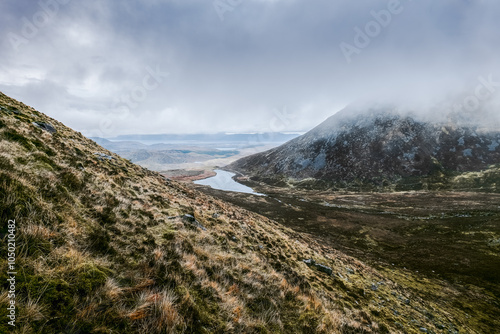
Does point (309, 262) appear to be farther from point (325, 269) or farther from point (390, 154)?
point (390, 154)

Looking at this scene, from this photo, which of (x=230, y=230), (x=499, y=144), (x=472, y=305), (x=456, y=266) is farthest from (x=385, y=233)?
(x=499, y=144)

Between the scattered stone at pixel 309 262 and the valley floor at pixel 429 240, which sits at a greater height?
the scattered stone at pixel 309 262

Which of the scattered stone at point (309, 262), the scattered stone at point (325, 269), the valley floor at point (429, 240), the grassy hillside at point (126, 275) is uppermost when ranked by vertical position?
the grassy hillside at point (126, 275)

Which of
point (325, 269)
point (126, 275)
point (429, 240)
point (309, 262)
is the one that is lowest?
point (429, 240)

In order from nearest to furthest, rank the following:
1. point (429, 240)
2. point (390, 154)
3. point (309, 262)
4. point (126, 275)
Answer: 1. point (126, 275)
2. point (309, 262)
3. point (429, 240)
4. point (390, 154)

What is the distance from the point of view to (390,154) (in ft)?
446

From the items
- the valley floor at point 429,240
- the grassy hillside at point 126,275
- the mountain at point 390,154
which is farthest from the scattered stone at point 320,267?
the mountain at point 390,154

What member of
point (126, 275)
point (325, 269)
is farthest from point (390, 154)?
point (126, 275)

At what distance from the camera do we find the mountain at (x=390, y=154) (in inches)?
4577

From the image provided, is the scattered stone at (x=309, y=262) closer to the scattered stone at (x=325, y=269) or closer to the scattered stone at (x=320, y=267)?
the scattered stone at (x=320, y=267)

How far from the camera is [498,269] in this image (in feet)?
98.7

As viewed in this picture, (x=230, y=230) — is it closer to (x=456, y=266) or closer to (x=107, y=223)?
(x=107, y=223)

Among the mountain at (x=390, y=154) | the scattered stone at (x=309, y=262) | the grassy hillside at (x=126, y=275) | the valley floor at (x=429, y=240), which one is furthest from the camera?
the mountain at (x=390, y=154)

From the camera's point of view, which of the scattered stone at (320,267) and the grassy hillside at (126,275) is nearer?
the grassy hillside at (126,275)
